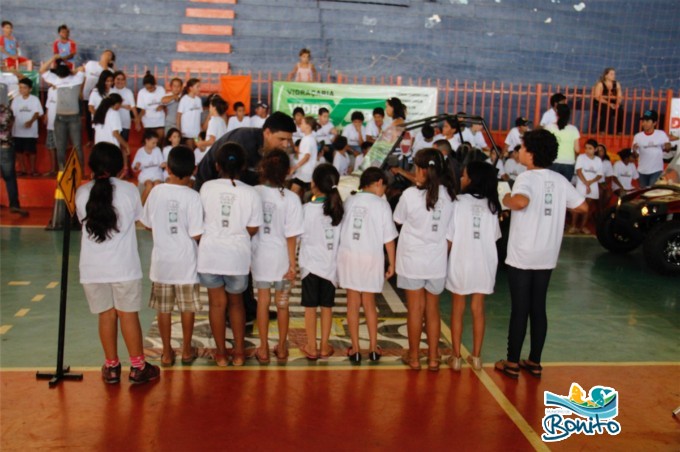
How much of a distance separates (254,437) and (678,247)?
273 inches

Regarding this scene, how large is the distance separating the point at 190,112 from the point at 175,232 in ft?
26.8

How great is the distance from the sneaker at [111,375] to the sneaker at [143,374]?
0.32ft

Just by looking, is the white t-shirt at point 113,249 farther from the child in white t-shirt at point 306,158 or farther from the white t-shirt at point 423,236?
the child in white t-shirt at point 306,158

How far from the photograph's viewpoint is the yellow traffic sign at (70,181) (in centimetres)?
482

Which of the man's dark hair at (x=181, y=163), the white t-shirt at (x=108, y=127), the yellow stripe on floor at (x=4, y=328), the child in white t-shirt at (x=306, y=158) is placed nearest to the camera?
the man's dark hair at (x=181, y=163)

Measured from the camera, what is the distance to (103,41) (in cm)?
1784

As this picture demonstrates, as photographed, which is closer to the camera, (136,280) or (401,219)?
(136,280)

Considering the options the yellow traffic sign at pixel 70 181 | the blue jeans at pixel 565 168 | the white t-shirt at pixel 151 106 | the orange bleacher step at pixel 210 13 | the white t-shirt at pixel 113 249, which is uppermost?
the orange bleacher step at pixel 210 13

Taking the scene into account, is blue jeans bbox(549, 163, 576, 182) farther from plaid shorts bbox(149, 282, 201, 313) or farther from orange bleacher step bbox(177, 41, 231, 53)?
orange bleacher step bbox(177, 41, 231, 53)

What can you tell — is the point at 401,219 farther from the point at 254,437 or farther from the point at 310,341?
the point at 254,437

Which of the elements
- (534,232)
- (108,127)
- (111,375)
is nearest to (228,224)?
(111,375)

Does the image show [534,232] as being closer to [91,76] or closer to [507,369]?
[507,369]

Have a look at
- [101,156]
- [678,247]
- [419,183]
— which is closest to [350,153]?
[678,247]

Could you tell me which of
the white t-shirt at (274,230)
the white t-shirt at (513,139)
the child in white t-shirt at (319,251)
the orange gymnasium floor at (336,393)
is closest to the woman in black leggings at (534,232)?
the orange gymnasium floor at (336,393)
